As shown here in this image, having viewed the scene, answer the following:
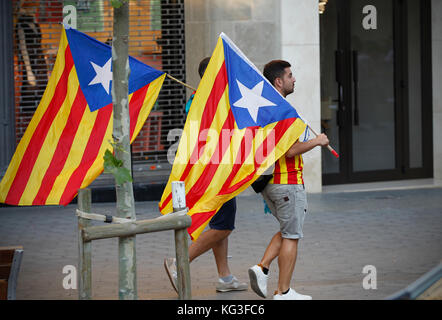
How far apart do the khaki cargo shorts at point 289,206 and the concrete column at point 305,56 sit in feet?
20.4

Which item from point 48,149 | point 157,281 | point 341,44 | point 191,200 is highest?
point 341,44

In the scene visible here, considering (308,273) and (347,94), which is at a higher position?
(347,94)

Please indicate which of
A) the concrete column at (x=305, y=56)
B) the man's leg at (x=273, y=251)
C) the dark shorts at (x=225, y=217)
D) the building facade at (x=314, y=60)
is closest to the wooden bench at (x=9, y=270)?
the dark shorts at (x=225, y=217)

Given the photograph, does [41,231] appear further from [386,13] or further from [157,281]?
[386,13]

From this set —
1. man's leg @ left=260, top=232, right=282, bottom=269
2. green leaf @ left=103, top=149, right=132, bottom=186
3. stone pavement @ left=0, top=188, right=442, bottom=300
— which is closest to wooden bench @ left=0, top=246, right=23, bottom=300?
stone pavement @ left=0, top=188, right=442, bottom=300

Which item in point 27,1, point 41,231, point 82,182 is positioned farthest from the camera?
point 27,1

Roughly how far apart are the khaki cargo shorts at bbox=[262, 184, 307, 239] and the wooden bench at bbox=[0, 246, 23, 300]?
203 cm

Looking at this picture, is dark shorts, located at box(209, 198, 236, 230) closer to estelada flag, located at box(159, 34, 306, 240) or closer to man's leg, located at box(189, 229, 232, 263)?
man's leg, located at box(189, 229, 232, 263)

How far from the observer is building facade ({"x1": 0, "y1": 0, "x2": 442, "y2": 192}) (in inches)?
497

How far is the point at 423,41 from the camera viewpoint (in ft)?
46.8

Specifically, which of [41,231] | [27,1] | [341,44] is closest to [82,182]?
[41,231]

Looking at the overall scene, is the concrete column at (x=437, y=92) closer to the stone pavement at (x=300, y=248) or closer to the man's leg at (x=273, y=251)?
the stone pavement at (x=300, y=248)

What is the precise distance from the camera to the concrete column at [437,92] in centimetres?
1409

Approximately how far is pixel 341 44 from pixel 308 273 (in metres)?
6.72
